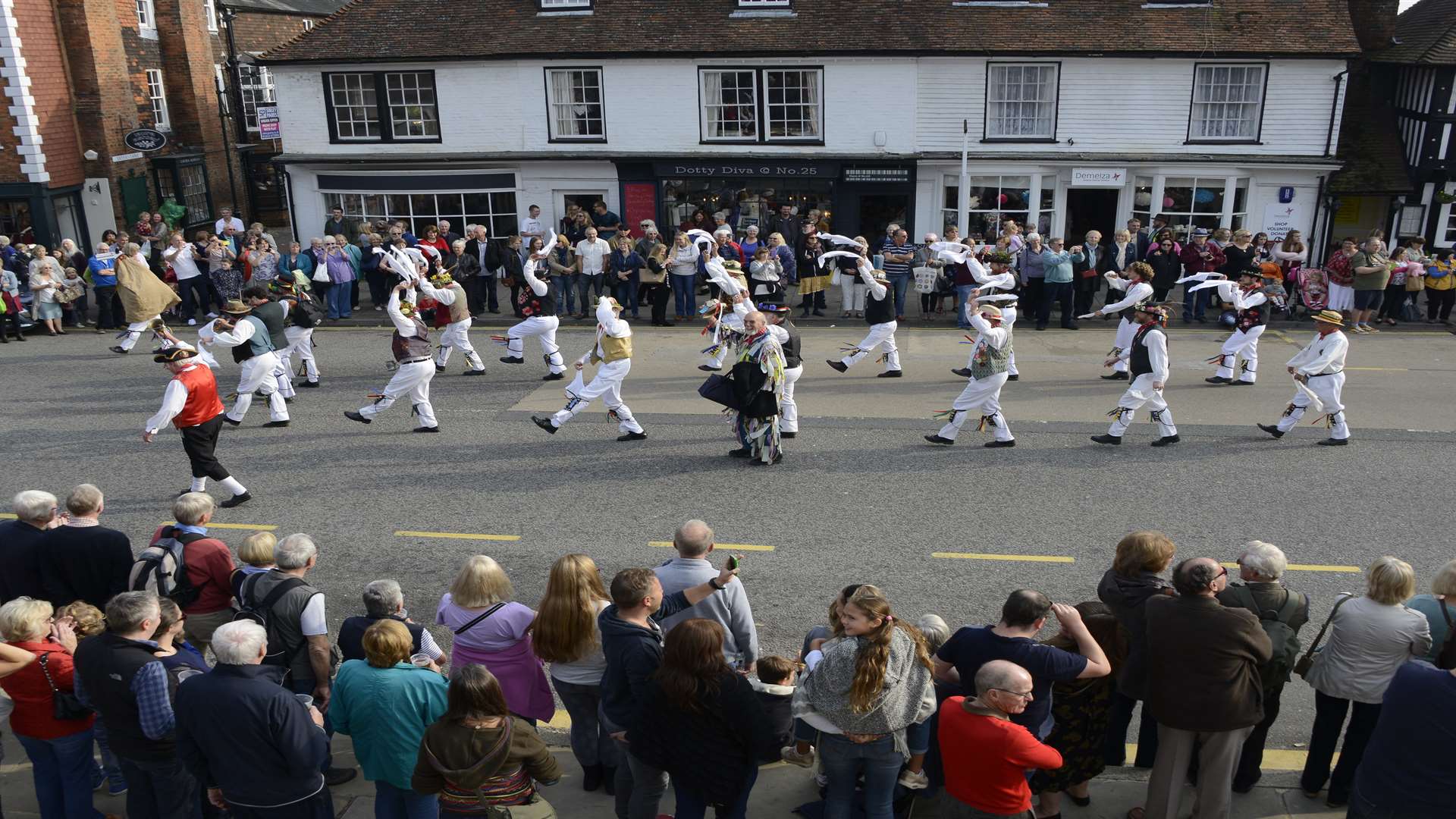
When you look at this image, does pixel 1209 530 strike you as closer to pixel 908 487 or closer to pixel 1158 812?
pixel 908 487

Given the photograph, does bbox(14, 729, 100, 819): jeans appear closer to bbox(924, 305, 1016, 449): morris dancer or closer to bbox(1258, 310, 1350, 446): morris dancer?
bbox(924, 305, 1016, 449): morris dancer

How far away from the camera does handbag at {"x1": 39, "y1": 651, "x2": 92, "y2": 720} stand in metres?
5.41

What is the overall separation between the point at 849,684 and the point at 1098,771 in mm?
1761

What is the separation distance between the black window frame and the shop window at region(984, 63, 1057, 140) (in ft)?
36.7

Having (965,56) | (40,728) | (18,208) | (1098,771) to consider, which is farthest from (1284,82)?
(18,208)

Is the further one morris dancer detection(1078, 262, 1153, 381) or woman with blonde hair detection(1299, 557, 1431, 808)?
morris dancer detection(1078, 262, 1153, 381)

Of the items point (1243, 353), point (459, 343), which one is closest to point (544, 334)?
point (459, 343)

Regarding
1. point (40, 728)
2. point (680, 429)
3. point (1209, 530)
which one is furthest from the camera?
point (680, 429)

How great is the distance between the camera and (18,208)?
929 inches

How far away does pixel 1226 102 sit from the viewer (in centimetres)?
2125

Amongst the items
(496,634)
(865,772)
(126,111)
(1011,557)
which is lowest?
(1011,557)

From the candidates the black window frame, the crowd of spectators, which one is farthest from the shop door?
the crowd of spectators

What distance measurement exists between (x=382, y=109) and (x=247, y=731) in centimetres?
2056

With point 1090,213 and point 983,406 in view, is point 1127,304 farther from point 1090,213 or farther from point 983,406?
point 1090,213
